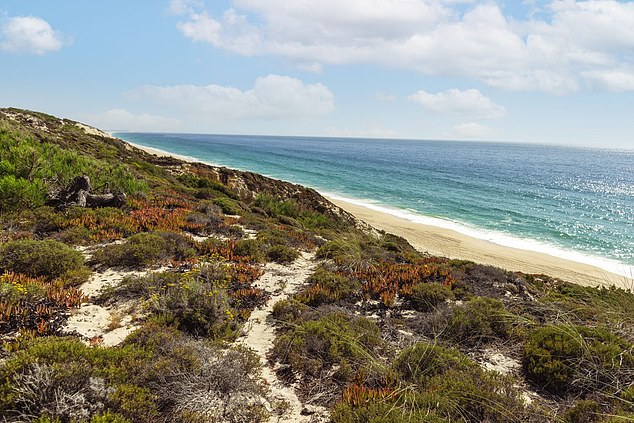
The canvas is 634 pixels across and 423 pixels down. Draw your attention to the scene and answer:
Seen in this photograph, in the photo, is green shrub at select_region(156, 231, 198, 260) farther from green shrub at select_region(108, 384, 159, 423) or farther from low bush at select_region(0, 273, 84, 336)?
green shrub at select_region(108, 384, 159, 423)

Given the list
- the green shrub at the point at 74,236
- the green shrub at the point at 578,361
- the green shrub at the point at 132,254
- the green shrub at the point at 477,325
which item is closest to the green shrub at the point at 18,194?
the green shrub at the point at 74,236

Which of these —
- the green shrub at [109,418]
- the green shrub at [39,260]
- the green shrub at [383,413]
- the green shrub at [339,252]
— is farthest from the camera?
the green shrub at [339,252]

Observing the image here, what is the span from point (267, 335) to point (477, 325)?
13.3ft

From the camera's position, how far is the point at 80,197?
11664 mm

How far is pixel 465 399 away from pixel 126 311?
5.87 meters

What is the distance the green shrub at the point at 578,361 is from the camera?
4.87 metres

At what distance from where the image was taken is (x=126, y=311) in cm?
633

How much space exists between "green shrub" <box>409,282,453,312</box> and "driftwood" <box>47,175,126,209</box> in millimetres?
11017

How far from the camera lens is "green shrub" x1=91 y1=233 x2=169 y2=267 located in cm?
834

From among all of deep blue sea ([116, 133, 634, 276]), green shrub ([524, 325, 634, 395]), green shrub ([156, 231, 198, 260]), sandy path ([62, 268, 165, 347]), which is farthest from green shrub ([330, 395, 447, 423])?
deep blue sea ([116, 133, 634, 276])

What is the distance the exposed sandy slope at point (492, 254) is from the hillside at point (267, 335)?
11351mm

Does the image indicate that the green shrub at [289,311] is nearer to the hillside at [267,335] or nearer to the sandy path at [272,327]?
the hillside at [267,335]

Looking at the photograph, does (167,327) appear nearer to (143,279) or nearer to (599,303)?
(143,279)

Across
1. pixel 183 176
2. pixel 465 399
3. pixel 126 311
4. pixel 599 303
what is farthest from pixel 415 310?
pixel 183 176
